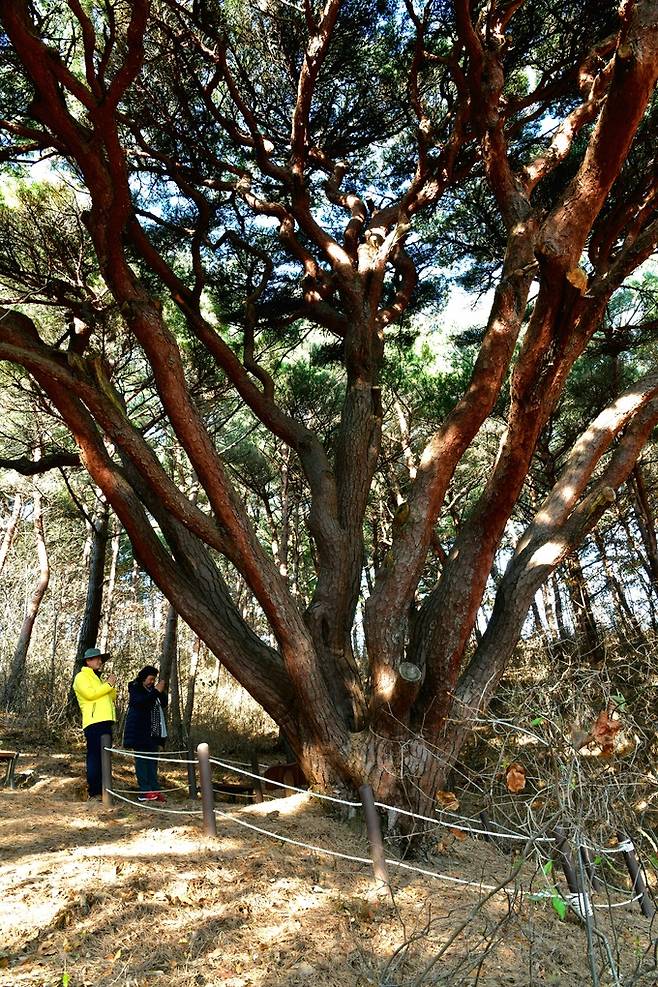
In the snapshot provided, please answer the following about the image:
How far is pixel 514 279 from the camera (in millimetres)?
5016

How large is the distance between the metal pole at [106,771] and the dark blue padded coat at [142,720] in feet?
2.16

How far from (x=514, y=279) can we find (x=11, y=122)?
4.68 metres

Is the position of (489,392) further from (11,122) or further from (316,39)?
(11,122)

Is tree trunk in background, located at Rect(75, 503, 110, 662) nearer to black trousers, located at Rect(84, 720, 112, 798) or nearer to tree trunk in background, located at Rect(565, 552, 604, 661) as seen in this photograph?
black trousers, located at Rect(84, 720, 112, 798)

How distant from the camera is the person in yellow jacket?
5.93 metres

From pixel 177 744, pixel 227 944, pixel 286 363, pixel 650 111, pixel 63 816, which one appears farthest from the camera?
pixel 286 363

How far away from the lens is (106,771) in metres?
5.57

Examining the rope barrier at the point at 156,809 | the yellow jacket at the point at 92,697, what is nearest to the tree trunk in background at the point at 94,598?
the yellow jacket at the point at 92,697

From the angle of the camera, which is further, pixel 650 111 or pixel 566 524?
pixel 650 111

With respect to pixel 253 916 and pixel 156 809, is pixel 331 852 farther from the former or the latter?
pixel 156 809

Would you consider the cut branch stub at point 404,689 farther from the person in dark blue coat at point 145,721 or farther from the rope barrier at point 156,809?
the person in dark blue coat at point 145,721

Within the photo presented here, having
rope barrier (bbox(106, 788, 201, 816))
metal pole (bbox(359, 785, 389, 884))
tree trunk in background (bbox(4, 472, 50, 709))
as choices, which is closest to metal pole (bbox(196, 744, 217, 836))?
rope barrier (bbox(106, 788, 201, 816))

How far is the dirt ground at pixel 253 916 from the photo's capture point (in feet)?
10.4

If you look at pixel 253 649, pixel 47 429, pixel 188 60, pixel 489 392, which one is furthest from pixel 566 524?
pixel 47 429
